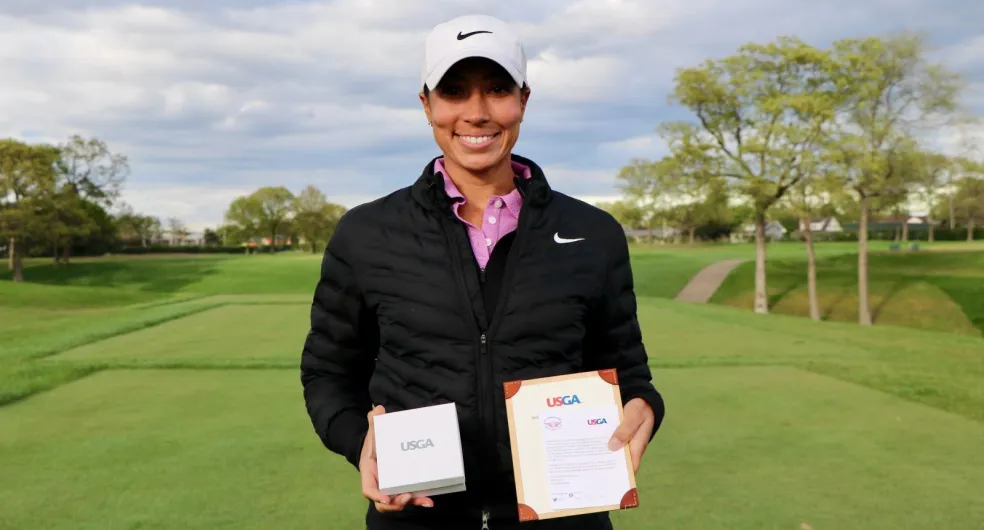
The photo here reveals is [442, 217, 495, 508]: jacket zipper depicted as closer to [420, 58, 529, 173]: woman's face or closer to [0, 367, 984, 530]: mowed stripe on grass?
[420, 58, 529, 173]: woman's face

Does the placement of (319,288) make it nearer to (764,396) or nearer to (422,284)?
(422,284)

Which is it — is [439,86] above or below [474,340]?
above

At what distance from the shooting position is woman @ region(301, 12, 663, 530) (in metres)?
2.04

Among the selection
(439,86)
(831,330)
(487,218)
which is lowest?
(831,330)

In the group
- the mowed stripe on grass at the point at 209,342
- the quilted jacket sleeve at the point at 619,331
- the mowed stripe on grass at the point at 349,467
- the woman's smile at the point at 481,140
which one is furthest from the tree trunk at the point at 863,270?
the woman's smile at the point at 481,140

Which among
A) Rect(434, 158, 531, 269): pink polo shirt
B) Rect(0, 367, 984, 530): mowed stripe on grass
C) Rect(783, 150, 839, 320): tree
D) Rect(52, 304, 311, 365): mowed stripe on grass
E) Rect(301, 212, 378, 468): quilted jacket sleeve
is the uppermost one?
Rect(783, 150, 839, 320): tree

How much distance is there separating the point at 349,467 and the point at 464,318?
12.3 feet

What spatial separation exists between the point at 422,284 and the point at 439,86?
533 mm

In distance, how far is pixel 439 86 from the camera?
2146 millimetres

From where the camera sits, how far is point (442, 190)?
216 centimetres

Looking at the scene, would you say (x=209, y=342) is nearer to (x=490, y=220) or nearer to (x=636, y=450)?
(x=490, y=220)

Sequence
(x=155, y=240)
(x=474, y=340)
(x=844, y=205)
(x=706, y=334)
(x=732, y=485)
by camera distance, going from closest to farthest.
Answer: (x=474, y=340), (x=732, y=485), (x=706, y=334), (x=844, y=205), (x=155, y=240)

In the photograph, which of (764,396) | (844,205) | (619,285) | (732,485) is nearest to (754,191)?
(844,205)

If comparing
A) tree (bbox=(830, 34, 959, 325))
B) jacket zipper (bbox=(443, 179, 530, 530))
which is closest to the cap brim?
jacket zipper (bbox=(443, 179, 530, 530))
